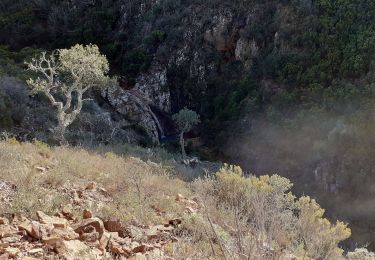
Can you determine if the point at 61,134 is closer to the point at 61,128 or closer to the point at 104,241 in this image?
the point at 61,128

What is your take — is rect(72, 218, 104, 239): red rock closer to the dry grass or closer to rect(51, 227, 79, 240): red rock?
rect(51, 227, 79, 240): red rock

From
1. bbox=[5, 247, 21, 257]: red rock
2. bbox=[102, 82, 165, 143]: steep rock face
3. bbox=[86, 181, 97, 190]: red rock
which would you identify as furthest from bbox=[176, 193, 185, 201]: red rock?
bbox=[102, 82, 165, 143]: steep rock face

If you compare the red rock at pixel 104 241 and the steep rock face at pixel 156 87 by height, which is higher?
the steep rock face at pixel 156 87

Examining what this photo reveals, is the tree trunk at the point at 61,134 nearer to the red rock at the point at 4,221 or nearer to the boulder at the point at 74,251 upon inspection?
the red rock at the point at 4,221

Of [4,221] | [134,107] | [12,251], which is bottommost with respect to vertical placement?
[12,251]

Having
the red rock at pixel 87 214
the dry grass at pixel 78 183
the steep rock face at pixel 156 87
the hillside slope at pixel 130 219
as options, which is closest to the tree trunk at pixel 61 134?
the dry grass at pixel 78 183

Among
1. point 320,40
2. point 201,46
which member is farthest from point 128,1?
point 320,40

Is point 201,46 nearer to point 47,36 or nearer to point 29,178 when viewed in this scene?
point 47,36

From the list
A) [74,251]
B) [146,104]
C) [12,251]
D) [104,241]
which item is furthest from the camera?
[146,104]

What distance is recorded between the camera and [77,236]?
11.2ft

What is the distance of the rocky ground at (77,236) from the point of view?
10.1 feet

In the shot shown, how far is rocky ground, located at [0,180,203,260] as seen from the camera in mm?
3074

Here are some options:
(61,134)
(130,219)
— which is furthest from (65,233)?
(61,134)

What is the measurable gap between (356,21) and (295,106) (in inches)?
153
